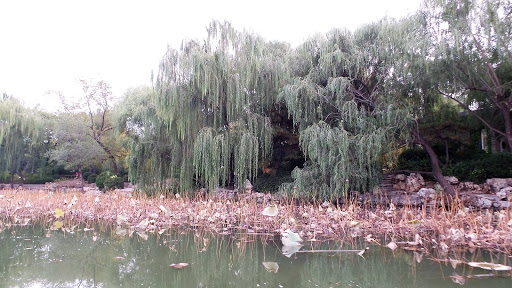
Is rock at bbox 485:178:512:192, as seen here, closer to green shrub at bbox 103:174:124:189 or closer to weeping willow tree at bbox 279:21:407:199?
weeping willow tree at bbox 279:21:407:199

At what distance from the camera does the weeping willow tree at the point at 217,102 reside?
29.2 feet

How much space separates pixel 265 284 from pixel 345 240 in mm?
2399

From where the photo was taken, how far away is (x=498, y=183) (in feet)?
30.1

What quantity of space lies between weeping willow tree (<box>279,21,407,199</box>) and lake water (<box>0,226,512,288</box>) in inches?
134

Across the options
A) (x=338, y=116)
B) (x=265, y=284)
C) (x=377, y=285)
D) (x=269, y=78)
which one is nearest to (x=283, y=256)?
(x=265, y=284)

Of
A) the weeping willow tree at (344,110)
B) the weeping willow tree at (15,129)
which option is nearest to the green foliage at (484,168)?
the weeping willow tree at (344,110)

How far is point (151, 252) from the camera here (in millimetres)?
4676

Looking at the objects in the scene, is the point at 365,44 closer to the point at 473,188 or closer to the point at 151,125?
the point at 473,188

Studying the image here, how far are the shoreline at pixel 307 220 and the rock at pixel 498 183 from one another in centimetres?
322

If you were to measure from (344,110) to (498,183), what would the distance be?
193 inches

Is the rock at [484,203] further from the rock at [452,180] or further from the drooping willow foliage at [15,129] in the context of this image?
the drooping willow foliage at [15,129]

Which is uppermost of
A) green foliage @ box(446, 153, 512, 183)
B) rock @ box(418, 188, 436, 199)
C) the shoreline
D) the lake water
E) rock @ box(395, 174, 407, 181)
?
green foliage @ box(446, 153, 512, 183)

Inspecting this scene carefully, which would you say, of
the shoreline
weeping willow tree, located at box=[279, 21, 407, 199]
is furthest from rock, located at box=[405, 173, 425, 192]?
the shoreline

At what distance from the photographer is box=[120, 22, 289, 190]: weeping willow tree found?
891 centimetres
